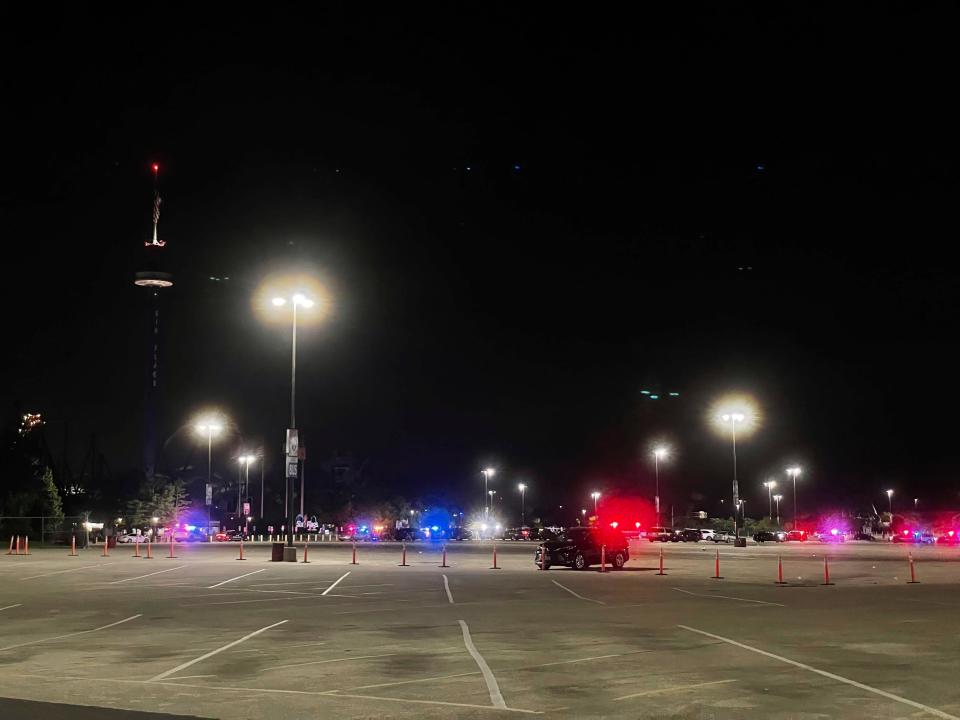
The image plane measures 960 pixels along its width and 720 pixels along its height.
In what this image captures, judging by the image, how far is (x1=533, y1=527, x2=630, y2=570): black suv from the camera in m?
36.1

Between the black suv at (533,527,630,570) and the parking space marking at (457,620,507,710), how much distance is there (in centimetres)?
2039

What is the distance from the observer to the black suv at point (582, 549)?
3609 centimetres

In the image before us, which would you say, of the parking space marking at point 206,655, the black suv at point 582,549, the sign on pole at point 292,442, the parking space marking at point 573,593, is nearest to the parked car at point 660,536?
the black suv at point 582,549

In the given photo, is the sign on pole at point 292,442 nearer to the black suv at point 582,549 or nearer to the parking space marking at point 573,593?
the black suv at point 582,549

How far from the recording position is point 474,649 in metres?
13.8

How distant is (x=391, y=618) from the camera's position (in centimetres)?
1820

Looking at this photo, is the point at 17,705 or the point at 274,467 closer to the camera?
the point at 17,705

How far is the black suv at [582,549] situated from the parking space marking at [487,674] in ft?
66.9

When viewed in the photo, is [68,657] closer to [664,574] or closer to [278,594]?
[278,594]

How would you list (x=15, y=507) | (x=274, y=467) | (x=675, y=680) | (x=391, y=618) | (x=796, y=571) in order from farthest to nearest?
(x=274, y=467) → (x=15, y=507) → (x=796, y=571) → (x=391, y=618) → (x=675, y=680)

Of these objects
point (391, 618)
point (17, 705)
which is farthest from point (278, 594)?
point (17, 705)

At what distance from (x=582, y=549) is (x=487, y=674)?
25.1 meters

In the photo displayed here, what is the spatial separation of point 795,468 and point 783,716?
111 meters

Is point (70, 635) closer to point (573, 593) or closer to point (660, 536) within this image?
point (573, 593)
